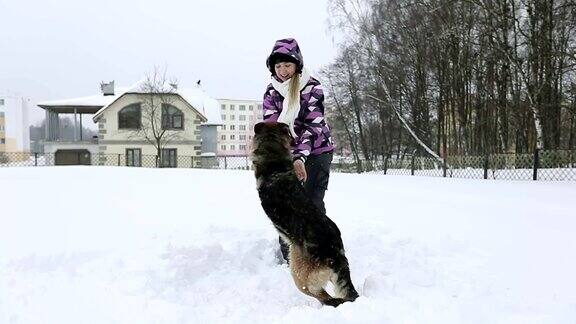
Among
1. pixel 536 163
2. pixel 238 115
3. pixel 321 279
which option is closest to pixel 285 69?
pixel 321 279

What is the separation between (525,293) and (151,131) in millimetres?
34206

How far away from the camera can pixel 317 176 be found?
12.5 ft

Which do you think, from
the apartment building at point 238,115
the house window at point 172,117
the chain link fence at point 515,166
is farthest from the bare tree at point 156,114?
the apartment building at point 238,115

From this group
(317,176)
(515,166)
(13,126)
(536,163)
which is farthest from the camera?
(13,126)

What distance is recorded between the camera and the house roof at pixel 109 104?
33406 mm

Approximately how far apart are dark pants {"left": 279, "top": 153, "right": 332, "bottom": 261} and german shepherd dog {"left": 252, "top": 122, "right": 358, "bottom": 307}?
67 cm

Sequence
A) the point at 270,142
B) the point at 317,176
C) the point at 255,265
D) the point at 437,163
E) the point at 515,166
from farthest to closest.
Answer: the point at 437,163
the point at 515,166
the point at 255,265
the point at 317,176
the point at 270,142

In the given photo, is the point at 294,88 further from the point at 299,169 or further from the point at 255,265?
the point at 255,265

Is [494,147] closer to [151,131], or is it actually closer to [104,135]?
[151,131]

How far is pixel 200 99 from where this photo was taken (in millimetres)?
38500

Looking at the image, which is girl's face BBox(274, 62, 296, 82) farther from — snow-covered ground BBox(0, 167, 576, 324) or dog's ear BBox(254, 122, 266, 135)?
snow-covered ground BBox(0, 167, 576, 324)

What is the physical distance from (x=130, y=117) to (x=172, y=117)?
10.6 ft

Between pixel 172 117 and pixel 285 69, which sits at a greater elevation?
pixel 172 117

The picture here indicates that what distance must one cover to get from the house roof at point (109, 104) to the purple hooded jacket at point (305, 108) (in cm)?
3141
